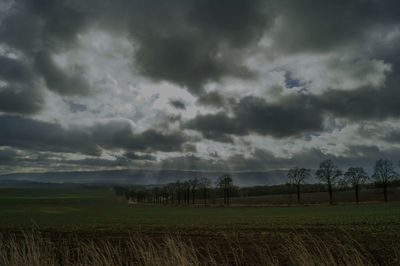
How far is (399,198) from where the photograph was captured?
91.3 meters

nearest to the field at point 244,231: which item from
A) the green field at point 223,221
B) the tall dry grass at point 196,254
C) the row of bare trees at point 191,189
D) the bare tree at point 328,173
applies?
the green field at point 223,221

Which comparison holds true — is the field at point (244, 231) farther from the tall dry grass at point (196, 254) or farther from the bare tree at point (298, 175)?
the bare tree at point (298, 175)

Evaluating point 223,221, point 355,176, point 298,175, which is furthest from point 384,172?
point 223,221

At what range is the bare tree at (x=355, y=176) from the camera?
94.2 m

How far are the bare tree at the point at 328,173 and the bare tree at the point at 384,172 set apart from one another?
44.2ft

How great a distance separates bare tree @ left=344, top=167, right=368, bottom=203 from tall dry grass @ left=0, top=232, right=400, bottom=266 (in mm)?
94378

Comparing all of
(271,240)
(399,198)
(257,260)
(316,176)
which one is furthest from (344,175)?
(257,260)

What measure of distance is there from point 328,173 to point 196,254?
325ft

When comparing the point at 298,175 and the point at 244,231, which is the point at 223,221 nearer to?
the point at 244,231

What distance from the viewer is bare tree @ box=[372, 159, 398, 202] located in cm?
8944

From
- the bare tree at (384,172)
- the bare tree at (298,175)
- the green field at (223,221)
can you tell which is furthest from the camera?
the bare tree at (298,175)

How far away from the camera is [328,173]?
97312 mm

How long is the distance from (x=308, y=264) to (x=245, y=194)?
19022 centimetres

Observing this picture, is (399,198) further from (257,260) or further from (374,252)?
(257,260)
